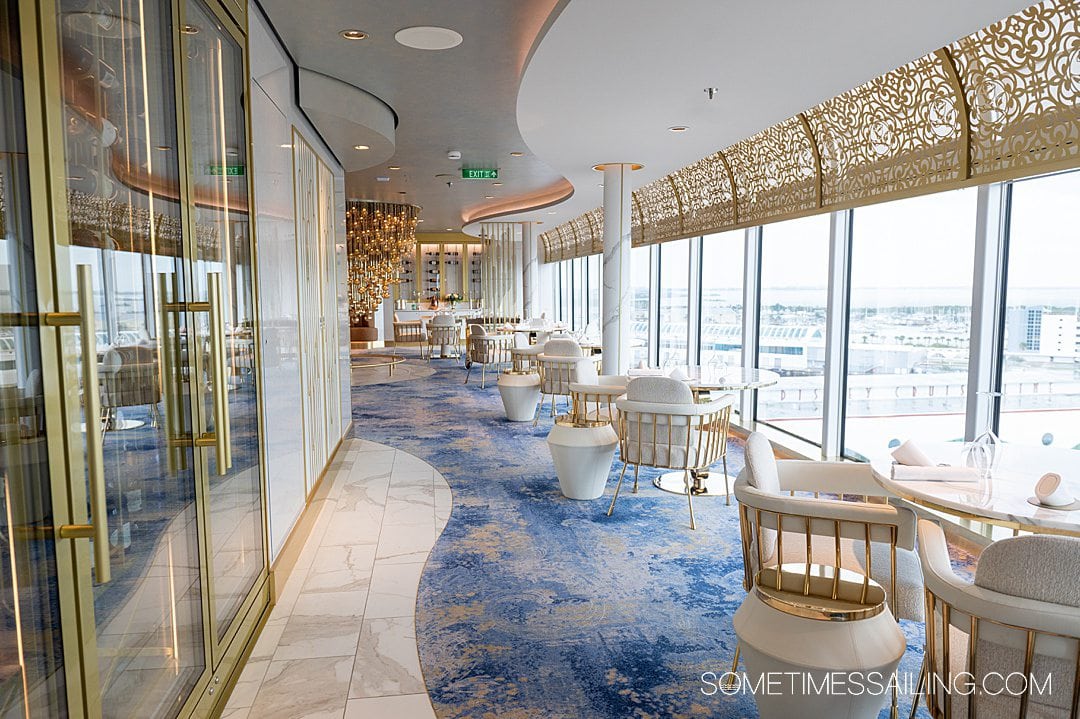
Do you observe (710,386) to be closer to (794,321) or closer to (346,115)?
(794,321)

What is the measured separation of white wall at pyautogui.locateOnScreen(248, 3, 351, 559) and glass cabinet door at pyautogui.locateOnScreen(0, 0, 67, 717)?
229 centimetres

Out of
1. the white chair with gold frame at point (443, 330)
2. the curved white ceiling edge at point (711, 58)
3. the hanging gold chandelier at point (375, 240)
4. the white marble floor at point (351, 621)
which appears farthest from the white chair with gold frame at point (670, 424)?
the white chair with gold frame at point (443, 330)

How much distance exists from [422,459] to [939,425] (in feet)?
15.2

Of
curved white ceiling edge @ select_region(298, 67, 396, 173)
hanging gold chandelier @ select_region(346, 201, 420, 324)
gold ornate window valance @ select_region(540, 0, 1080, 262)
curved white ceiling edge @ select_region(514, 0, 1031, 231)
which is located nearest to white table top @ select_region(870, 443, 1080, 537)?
gold ornate window valance @ select_region(540, 0, 1080, 262)

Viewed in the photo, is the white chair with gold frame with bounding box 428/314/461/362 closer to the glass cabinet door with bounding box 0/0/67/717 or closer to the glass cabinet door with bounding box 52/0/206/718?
the glass cabinet door with bounding box 52/0/206/718

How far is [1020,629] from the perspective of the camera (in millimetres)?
1766

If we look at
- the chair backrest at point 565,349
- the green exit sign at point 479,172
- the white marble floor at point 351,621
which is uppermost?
the green exit sign at point 479,172

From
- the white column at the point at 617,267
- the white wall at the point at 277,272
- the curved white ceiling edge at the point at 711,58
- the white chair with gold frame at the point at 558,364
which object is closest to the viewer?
the curved white ceiling edge at the point at 711,58

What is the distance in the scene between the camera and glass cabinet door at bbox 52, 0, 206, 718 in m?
1.71

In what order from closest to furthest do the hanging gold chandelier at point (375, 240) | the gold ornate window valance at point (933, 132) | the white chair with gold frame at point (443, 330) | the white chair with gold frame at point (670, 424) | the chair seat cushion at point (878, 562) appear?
the chair seat cushion at point (878, 562)
the gold ornate window valance at point (933, 132)
the white chair with gold frame at point (670, 424)
the hanging gold chandelier at point (375, 240)
the white chair with gold frame at point (443, 330)

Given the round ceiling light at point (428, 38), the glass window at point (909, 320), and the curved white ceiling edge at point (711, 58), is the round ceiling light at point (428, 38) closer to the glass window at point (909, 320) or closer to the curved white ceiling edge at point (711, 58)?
the curved white ceiling edge at point (711, 58)

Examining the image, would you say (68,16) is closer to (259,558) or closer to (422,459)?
(259,558)

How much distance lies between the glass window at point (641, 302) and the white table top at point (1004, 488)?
9.29 m

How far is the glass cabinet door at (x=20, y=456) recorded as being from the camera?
1.43 metres
